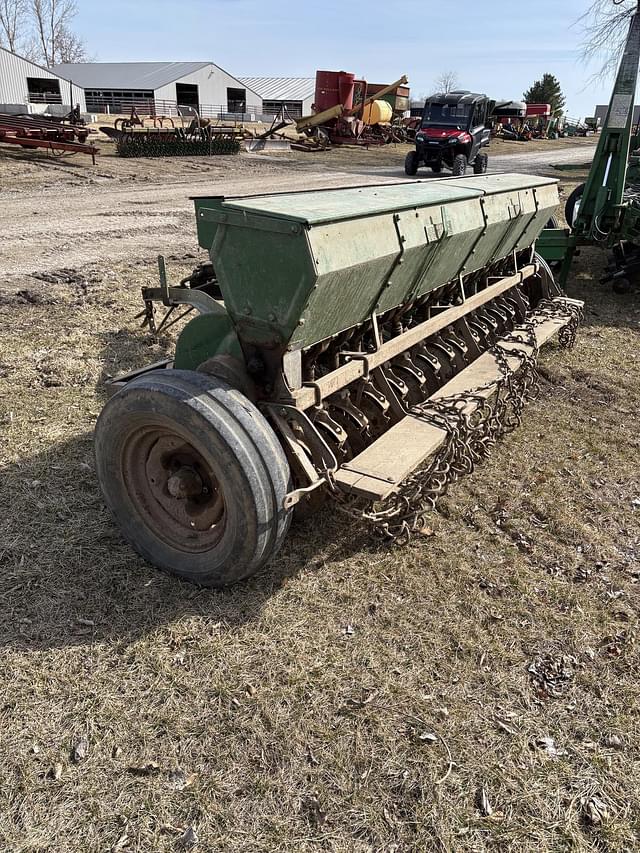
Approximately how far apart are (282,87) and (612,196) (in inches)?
2126

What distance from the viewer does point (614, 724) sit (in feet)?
8.31

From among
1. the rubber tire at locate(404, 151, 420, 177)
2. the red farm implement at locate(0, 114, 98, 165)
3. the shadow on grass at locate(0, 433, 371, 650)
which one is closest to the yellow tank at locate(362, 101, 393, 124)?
the rubber tire at locate(404, 151, 420, 177)

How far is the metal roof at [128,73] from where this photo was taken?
44969 millimetres

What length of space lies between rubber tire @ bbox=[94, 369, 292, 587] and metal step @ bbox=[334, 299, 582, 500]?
1.16 ft

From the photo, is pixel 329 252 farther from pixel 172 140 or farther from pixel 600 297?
pixel 172 140

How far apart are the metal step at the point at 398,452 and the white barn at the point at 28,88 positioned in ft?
118

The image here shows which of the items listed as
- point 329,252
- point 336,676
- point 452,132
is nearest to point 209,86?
point 452,132

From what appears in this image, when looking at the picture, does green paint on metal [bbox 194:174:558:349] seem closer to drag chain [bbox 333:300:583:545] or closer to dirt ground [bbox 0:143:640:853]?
drag chain [bbox 333:300:583:545]

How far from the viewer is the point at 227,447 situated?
266 centimetres

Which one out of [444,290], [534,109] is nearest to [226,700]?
[444,290]

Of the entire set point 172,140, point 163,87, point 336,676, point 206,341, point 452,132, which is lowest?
point 336,676

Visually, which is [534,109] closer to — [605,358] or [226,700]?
[605,358]

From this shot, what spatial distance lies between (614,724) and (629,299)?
22.1 ft

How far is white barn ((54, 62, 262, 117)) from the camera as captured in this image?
4438 cm
